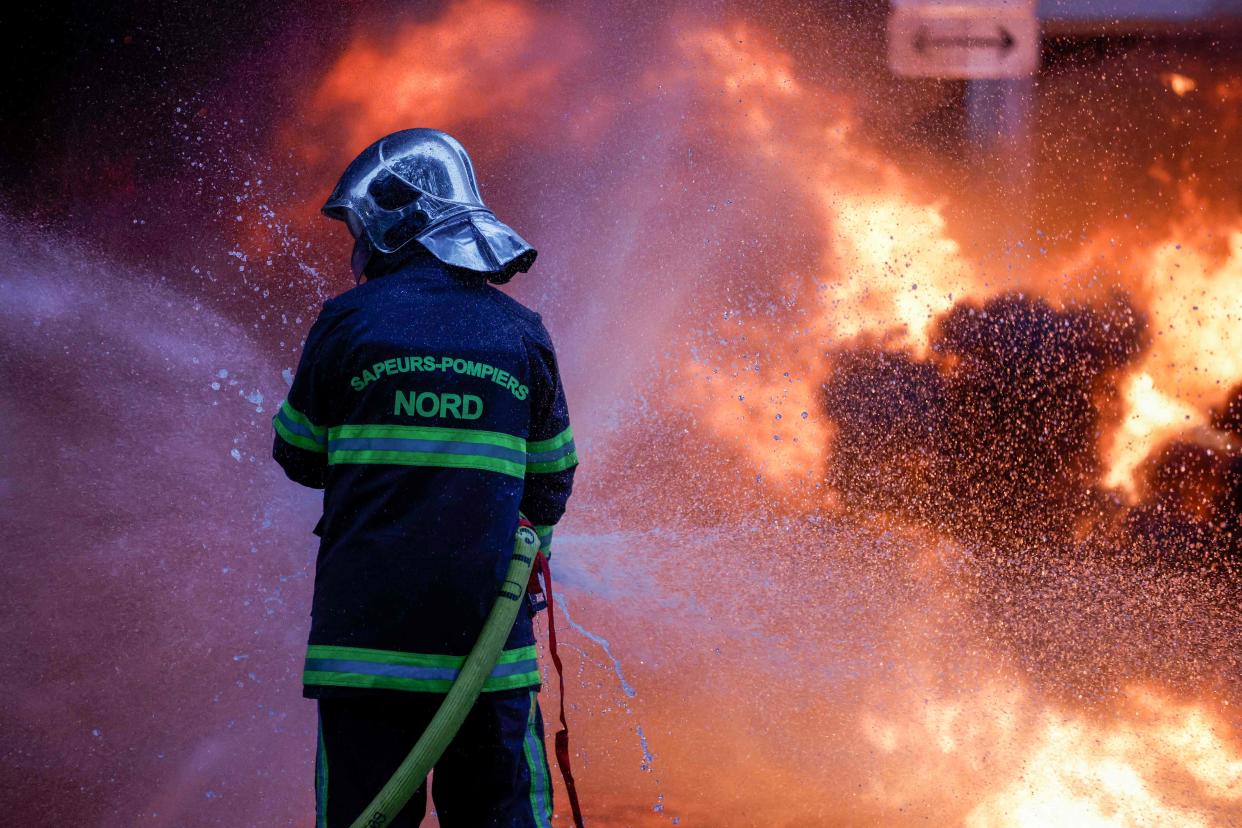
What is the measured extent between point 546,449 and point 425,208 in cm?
63

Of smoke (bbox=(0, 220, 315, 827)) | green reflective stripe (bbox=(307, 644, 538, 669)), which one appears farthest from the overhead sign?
green reflective stripe (bbox=(307, 644, 538, 669))

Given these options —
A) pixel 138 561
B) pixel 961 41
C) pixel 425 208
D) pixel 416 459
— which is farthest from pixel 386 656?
pixel 961 41

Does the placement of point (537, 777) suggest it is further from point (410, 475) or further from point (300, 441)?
point (300, 441)

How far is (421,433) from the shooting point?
1.97 metres

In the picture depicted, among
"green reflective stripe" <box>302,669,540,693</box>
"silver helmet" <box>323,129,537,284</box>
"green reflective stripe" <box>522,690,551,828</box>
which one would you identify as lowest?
"green reflective stripe" <box>522,690,551,828</box>

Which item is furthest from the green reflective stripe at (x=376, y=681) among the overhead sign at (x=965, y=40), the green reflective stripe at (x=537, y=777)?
the overhead sign at (x=965, y=40)

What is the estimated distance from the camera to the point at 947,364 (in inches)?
336

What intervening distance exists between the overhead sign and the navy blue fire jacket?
5724mm

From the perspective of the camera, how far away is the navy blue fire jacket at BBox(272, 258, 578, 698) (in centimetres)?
193

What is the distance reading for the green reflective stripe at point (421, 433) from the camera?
6.46ft

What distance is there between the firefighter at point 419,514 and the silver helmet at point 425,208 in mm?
16

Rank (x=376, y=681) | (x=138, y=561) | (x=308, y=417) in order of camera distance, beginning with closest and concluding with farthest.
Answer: (x=376, y=681), (x=308, y=417), (x=138, y=561)

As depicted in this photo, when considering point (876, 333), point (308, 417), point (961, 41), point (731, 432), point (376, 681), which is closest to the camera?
point (376, 681)

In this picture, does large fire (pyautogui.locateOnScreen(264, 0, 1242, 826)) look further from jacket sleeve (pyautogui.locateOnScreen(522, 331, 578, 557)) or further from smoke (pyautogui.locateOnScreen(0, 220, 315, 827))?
jacket sleeve (pyautogui.locateOnScreen(522, 331, 578, 557))
